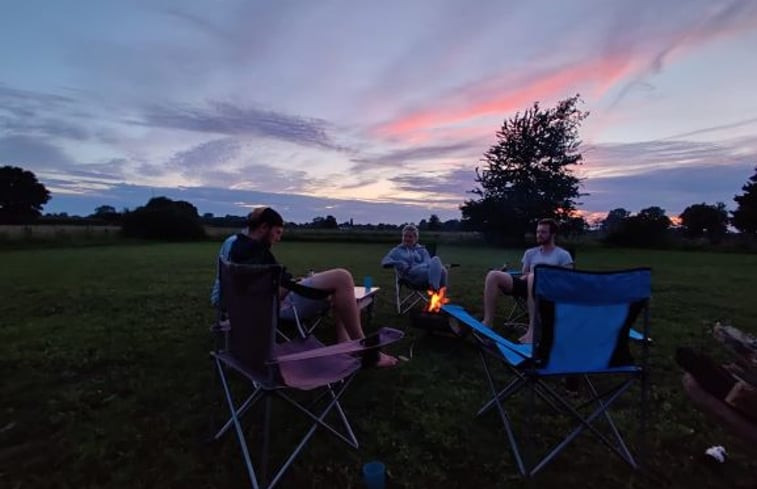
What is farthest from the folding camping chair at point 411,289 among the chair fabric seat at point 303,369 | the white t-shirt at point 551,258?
the chair fabric seat at point 303,369

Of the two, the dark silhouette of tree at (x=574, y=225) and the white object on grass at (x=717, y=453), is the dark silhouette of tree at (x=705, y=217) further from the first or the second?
the white object on grass at (x=717, y=453)

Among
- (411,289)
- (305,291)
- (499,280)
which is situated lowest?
(411,289)

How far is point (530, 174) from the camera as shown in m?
31.8

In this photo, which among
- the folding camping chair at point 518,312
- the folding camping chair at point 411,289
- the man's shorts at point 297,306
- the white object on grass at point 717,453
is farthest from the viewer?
the folding camping chair at point 411,289

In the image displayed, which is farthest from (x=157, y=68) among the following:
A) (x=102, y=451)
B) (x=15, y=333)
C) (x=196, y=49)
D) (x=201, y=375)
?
(x=102, y=451)

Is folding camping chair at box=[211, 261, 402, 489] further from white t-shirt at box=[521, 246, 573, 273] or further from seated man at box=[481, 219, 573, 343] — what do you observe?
white t-shirt at box=[521, 246, 573, 273]

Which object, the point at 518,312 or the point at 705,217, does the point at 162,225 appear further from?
the point at 705,217

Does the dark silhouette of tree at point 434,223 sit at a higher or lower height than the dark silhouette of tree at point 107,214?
lower

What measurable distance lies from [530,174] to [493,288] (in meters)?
28.6

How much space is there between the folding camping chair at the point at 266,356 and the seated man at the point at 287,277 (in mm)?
402

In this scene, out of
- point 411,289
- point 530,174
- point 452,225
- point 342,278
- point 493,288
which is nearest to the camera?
point 342,278

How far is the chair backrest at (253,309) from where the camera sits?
2.15 meters

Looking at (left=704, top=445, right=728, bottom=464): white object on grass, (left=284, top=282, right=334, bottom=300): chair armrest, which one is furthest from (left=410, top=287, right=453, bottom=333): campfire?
(left=704, top=445, right=728, bottom=464): white object on grass

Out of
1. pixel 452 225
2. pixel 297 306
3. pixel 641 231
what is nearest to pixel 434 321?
pixel 297 306
